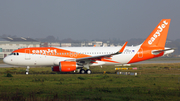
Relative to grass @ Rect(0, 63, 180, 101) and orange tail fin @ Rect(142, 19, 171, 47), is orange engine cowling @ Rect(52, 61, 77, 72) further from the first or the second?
orange tail fin @ Rect(142, 19, 171, 47)

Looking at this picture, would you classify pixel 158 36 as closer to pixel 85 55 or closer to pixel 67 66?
pixel 85 55

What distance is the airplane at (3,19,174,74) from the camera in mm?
31844

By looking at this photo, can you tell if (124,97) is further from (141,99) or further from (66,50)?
(66,50)

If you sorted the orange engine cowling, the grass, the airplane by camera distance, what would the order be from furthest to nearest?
the airplane → the orange engine cowling → the grass

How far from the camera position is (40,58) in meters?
32.2

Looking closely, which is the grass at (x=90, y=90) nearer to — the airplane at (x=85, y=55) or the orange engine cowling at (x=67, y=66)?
the orange engine cowling at (x=67, y=66)

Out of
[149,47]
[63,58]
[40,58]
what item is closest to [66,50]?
[63,58]

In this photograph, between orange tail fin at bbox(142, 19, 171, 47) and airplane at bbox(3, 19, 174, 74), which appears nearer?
airplane at bbox(3, 19, 174, 74)

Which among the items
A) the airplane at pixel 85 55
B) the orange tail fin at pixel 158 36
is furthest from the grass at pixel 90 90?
the orange tail fin at pixel 158 36

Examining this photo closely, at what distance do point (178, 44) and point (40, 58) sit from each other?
17801cm

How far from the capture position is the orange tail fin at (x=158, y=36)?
114 feet

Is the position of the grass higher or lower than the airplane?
lower

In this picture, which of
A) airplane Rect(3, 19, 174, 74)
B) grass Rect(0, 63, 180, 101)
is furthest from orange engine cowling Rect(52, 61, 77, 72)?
grass Rect(0, 63, 180, 101)

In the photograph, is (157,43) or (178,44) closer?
(157,43)
